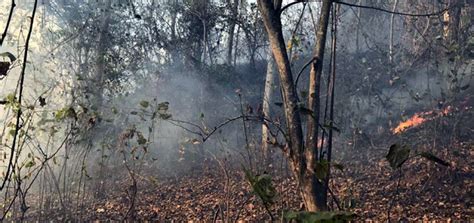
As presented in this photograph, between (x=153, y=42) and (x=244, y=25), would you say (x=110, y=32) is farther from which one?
(x=244, y=25)

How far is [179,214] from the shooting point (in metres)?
5.79

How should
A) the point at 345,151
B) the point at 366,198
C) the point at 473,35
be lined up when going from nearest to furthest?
the point at 366,198 < the point at 473,35 < the point at 345,151

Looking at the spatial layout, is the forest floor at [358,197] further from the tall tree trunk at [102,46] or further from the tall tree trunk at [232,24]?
the tall tree trunk at [232,24]

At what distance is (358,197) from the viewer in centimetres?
567

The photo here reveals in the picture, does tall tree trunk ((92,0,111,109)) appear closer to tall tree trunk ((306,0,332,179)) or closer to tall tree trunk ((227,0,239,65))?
tall tree trunk ((227,0,239,65))

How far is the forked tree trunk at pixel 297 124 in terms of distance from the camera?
2.85 meters

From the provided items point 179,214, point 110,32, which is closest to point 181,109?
point 110,32

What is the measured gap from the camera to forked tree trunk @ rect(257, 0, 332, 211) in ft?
9.35

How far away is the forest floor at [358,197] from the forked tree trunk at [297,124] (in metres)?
1.29

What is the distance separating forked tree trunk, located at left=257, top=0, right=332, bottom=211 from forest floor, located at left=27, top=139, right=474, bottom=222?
1294 mm

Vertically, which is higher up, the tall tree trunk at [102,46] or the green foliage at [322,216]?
the tall tree trunk at [102,46]

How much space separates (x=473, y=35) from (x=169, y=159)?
7.72m

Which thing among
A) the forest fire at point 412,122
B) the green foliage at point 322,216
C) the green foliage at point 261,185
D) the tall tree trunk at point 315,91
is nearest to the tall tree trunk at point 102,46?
the forest fire at point 412,122

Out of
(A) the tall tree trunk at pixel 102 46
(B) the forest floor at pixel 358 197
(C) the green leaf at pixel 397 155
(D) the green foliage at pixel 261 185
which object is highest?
(A) the tall tree trunk at pixel 102 46
